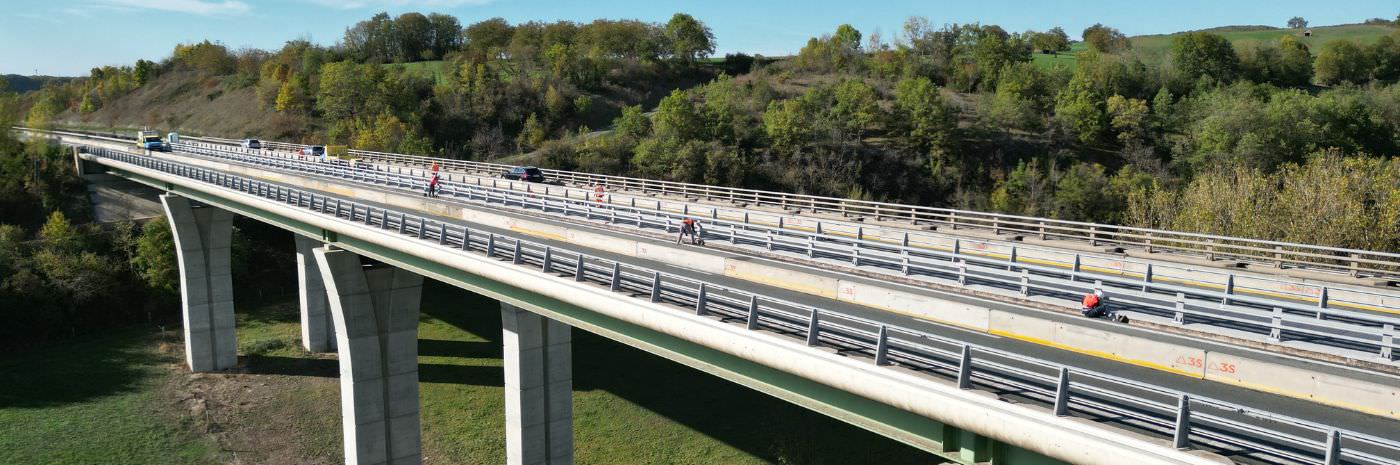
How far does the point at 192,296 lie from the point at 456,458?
23.9 metres

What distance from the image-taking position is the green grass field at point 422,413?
3459 cm

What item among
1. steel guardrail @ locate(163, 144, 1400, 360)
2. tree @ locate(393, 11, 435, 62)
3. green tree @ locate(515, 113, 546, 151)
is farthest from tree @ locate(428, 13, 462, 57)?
steel guardrail @ locate(163, 144, 1400, 360)

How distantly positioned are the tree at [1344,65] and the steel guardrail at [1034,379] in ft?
412

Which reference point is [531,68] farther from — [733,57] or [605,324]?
[605,324]

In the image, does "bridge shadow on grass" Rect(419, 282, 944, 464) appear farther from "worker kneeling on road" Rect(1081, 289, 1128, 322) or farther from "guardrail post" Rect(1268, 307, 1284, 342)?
"guardrail post" Rect(1268, 307, 1284, 342)

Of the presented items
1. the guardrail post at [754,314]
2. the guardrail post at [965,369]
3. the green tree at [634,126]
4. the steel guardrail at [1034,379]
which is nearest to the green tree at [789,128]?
the green tree at [634,126]

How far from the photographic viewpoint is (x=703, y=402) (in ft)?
132

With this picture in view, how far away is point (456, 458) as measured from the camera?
112 ft

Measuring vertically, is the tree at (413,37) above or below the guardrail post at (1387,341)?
above

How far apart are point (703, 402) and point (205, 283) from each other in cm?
3000

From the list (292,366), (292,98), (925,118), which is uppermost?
(292,98)

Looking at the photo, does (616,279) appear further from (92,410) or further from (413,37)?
(413,37)

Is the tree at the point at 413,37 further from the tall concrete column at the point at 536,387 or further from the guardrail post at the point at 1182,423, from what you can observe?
the guardrail post at the point at 1182,423

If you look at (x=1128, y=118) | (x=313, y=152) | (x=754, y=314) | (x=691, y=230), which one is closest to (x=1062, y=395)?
(x=754, y=314)
